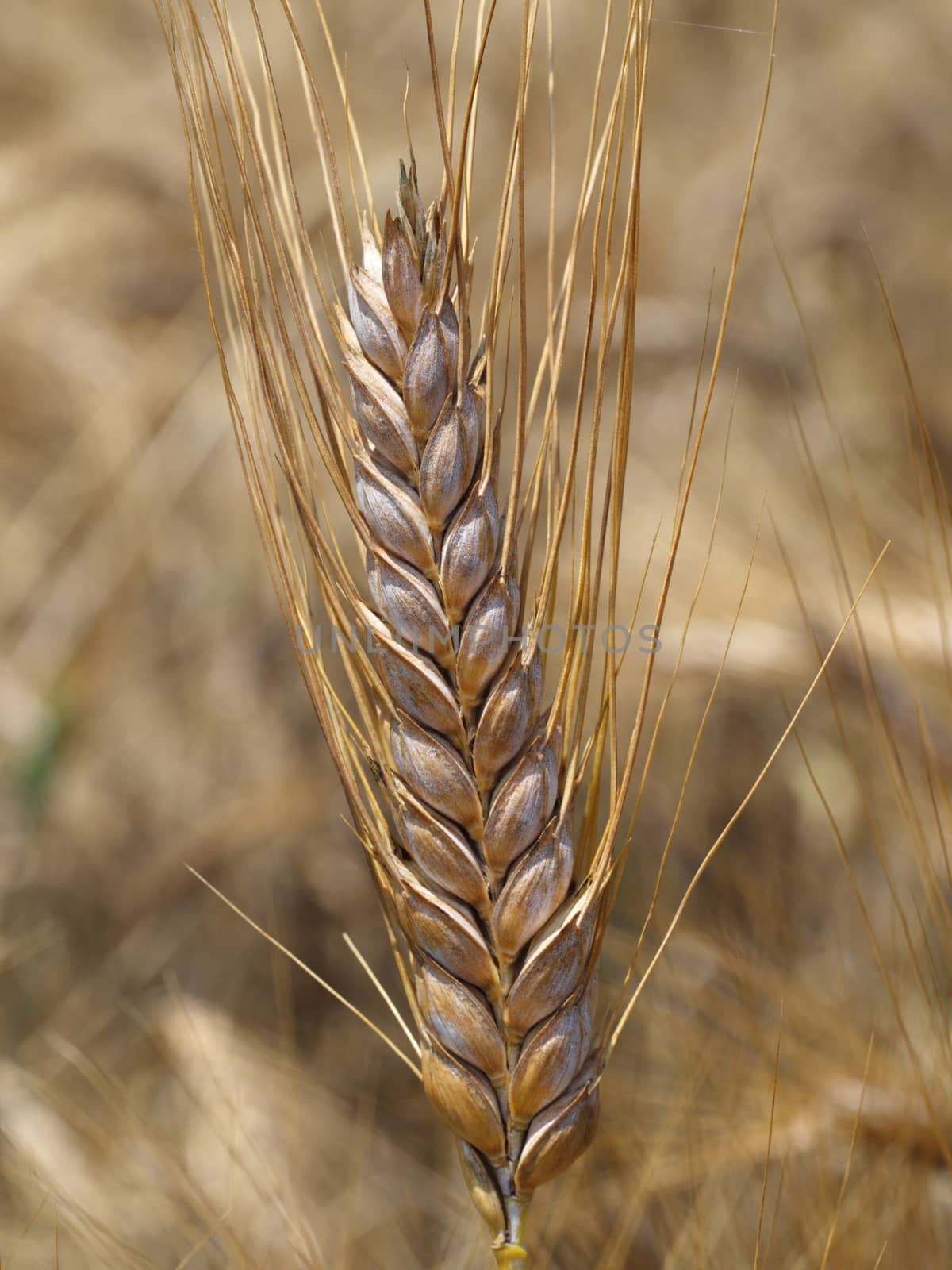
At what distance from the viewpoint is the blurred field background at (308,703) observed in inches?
39.4

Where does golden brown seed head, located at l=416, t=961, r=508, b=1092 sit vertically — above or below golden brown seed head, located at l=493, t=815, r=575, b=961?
below

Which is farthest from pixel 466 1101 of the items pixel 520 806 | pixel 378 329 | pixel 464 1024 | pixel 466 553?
pixel 378 329

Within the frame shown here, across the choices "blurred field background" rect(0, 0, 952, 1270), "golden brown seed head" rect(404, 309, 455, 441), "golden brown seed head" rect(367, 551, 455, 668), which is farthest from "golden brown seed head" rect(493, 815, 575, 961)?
"blurred field background" rect(0, 0, 952, 1270)

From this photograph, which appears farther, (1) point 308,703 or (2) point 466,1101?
(1) point 308,703

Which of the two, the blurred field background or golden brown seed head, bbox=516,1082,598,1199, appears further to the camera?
the blurred field background

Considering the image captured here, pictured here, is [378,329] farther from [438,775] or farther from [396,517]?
[438,775]

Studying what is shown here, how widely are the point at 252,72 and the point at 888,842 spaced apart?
1600 millimetres

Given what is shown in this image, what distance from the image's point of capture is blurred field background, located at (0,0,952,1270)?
1.00 metres

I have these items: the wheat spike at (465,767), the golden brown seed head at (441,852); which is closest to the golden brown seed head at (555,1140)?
the wheat spike at (465,767)

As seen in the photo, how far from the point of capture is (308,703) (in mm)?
1504

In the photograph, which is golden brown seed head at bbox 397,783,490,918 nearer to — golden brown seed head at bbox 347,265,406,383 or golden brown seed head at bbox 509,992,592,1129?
golden brown seed head at bbox 509,992,592,1129

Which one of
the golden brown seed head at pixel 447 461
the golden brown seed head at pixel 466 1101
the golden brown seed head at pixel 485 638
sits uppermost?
the golden brown seed head at pixel 447 461

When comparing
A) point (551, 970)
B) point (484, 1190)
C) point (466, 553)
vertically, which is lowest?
point (484, 1190)

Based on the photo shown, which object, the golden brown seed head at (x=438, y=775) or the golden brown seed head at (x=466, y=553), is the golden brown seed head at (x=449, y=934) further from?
the golden brown seed head at (x=466, y=553)
